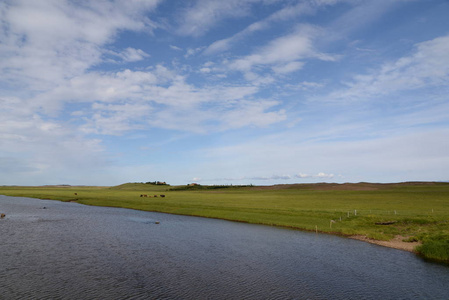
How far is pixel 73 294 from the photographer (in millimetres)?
22141

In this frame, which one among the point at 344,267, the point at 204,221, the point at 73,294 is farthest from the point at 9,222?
the point at 344,267

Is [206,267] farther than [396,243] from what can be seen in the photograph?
No

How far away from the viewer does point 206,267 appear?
98.0 ft

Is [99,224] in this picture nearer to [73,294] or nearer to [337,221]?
[73,294]

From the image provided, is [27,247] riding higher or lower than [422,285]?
higher

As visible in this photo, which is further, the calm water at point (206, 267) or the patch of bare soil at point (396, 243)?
the patch of bare soil at point (396, 243)

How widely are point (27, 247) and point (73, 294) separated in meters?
18.9

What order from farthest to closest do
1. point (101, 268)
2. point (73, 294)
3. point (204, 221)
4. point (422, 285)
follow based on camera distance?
point (204, 221), point (101, 268), point (422, 285), point (73, 294)

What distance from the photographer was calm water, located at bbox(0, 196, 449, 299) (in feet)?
76.8

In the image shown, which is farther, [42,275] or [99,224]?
[99,224]

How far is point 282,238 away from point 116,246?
23.3 m

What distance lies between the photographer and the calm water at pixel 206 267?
922 inches

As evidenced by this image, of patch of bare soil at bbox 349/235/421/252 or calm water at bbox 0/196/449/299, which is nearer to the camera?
calm water at bbox 0/196/449/299

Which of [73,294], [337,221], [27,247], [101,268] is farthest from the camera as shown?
[337,221]
